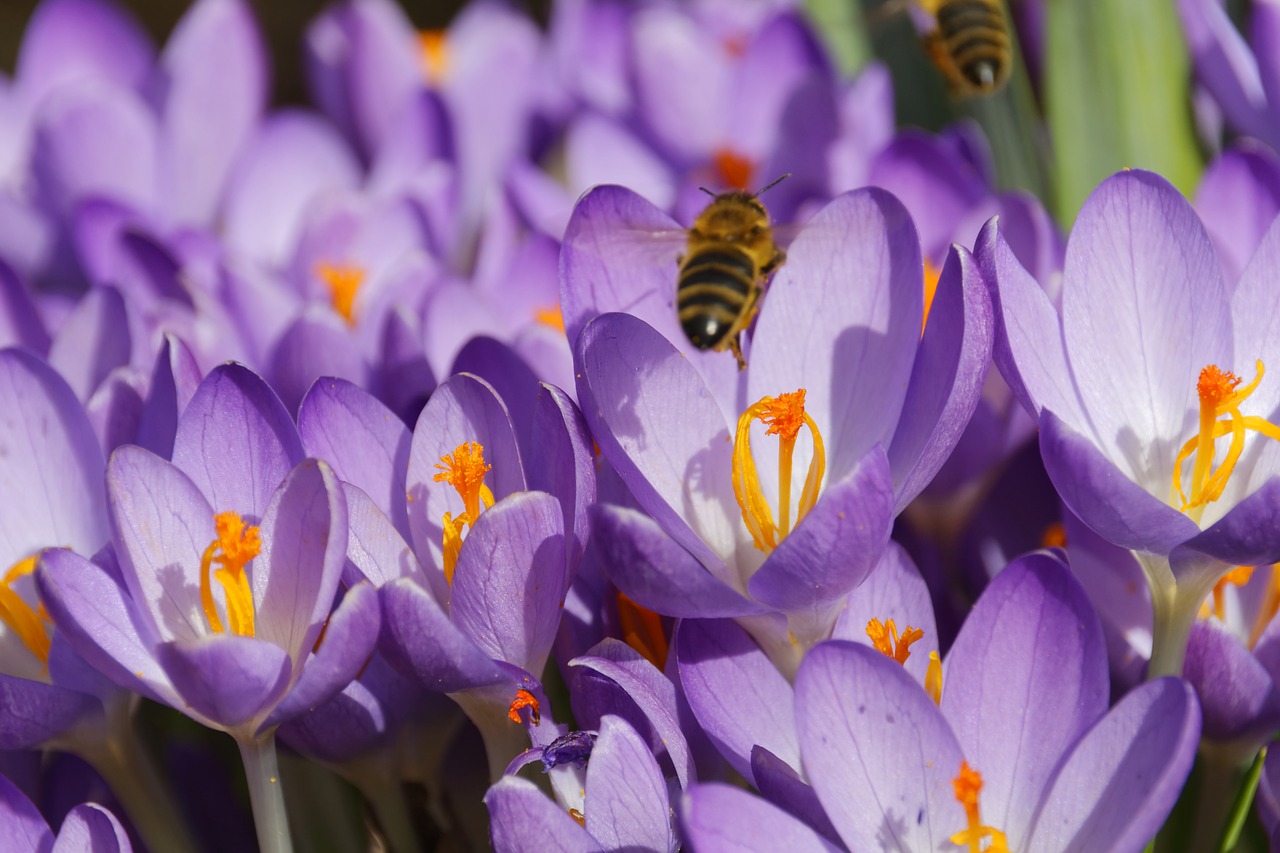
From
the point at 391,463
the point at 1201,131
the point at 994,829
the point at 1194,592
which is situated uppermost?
the point at 1201,131

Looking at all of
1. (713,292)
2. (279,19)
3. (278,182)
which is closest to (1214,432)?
(713,292)

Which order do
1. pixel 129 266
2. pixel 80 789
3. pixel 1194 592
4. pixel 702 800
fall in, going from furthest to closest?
1. pixel 129 266
2. pixel 80 789
3. pixel 1194 592
4. pixel 702 800

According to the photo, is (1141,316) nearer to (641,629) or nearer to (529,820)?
(641,629)

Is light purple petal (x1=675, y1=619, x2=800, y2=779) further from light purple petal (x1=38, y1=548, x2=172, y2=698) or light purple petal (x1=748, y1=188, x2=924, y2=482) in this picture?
light purple petal (x1=38, y1=548, x2=172, y2=698)

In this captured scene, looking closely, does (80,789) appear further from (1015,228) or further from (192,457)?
(1015,228)

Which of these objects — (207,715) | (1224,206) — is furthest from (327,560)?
(1224,206)

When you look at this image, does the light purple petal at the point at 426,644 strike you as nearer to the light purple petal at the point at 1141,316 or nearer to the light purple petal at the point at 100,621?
the light purple petal at the point at 100,621

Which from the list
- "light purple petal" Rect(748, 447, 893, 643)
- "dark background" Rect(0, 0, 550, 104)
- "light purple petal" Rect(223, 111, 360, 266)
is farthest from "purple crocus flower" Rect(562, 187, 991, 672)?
"dark background" Rect(0, 0, 550, 104)
